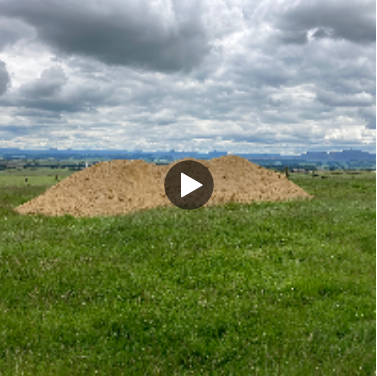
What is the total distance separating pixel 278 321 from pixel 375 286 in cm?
426

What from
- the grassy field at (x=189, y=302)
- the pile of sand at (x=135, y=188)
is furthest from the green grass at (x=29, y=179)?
the grassy field at (x=189, y=302)

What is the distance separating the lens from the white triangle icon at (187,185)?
3084cm

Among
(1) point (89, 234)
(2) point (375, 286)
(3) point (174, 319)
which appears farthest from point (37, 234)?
(2) point (375, 286)

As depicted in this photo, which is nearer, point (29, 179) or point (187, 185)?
point (187, 185)

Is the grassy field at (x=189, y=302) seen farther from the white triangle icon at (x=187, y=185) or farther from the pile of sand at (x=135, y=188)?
the white triangle icon at (x=187, y=185)

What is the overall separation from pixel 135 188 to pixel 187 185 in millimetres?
4253

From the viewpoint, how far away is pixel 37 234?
61.3 ft

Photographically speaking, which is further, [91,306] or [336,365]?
[91,306]

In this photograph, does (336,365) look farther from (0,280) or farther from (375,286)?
(0,280)

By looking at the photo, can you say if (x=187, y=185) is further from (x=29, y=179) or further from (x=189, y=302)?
(x=29, y=179)
